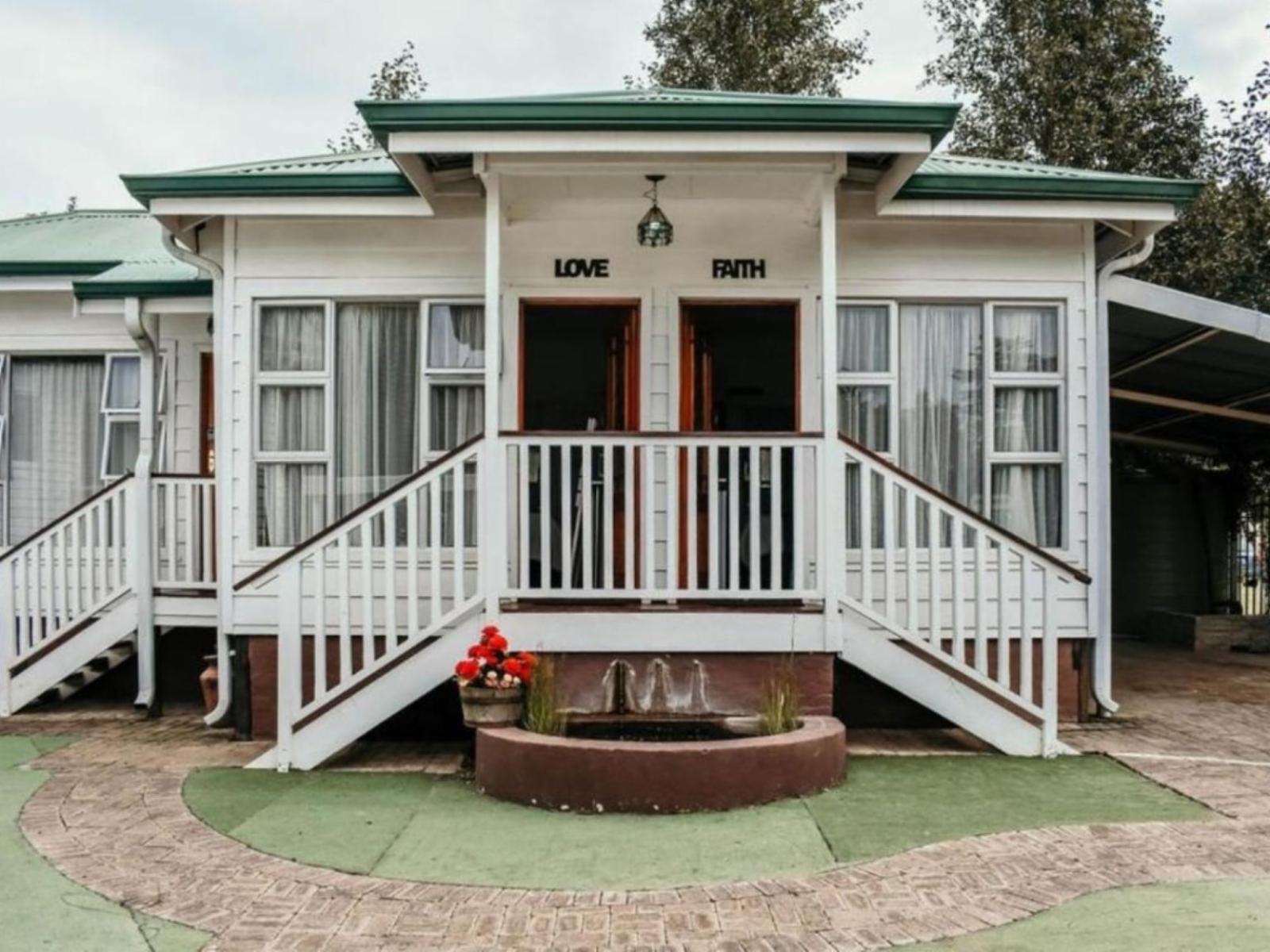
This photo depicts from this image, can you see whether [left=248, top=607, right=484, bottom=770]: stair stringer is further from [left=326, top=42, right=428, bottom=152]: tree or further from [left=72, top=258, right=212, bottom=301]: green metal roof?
[left=326, top=42, right=428, bottom=152]: tree

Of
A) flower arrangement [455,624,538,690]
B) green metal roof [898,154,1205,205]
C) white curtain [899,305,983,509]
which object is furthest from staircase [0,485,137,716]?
green metal roof [898,154,1205,205]

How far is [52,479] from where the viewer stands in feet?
27.5

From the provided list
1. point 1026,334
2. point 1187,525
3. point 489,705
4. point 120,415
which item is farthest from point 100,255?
point 1187,525

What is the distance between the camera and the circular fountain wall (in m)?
4.75

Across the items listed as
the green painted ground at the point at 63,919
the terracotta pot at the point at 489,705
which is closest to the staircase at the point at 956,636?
the terracotta pot at the point at 489,705

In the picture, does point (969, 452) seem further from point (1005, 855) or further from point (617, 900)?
point (617, 900)

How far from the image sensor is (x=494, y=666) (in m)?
5.29

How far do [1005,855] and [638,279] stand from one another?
4079 mm

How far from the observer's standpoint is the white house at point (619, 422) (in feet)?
18.5

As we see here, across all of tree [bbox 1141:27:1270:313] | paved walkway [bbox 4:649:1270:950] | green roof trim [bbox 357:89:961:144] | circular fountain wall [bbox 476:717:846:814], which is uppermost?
tree [bbox 1141:27:1270:313]

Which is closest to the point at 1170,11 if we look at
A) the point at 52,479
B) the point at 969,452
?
the point at 969,452

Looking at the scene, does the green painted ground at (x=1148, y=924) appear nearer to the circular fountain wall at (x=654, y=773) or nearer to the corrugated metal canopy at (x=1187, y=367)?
the circular fountain wall at (x=654, y=773)

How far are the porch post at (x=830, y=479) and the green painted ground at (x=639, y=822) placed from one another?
857 mm

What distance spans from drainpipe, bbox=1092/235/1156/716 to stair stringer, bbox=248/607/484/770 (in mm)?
3885
